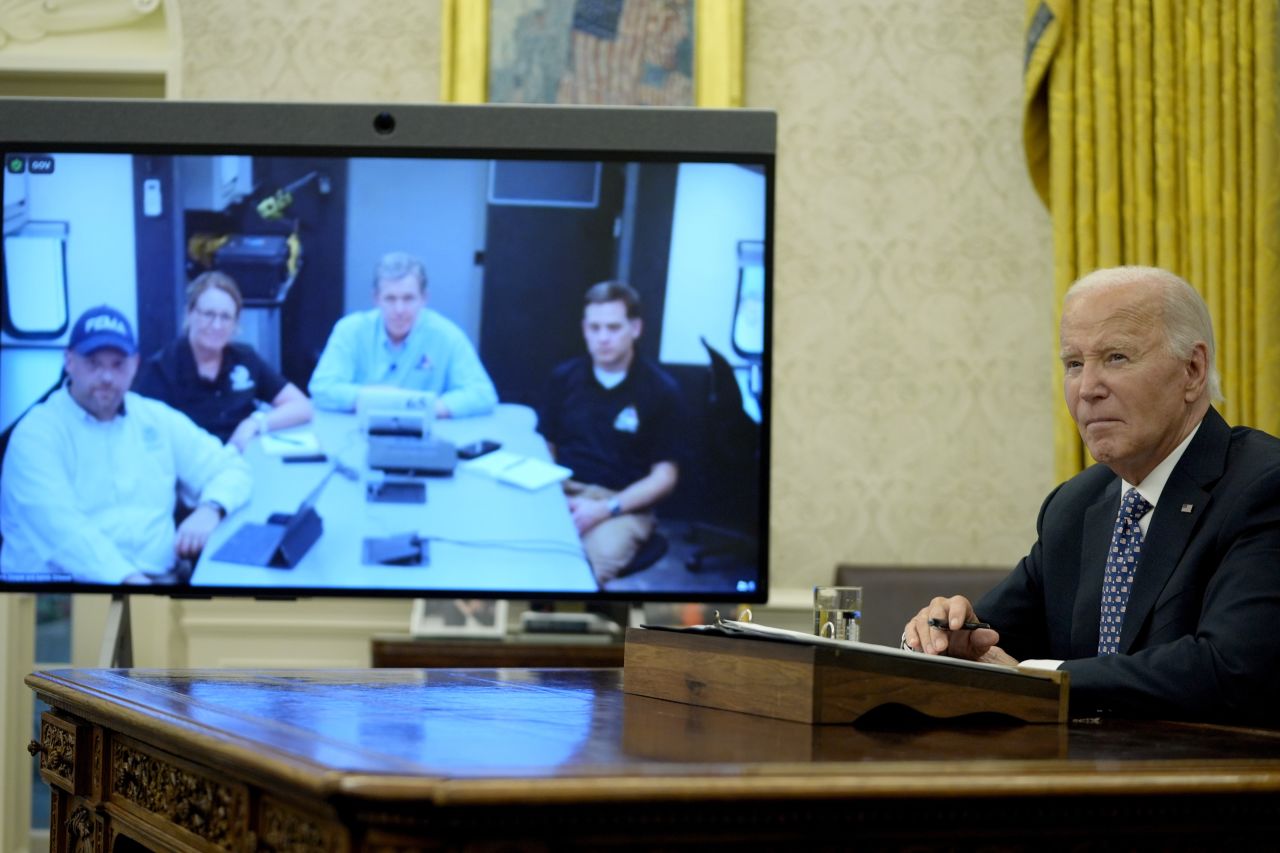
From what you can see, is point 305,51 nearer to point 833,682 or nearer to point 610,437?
point 610,437

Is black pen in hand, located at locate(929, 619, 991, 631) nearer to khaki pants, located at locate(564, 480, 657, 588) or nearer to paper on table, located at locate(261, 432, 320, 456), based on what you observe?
khaki pants, located at locate(564, 480, 657, 588)

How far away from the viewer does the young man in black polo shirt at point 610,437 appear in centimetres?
352

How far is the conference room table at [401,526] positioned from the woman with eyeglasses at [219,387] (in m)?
0.05

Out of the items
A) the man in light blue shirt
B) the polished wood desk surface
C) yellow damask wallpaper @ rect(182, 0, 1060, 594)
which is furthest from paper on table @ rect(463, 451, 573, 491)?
yellow damask wallpaper @ rect(182, 0, 1060, 594)

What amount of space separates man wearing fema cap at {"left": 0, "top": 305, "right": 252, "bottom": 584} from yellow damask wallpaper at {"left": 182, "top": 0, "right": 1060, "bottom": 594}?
1.62 m

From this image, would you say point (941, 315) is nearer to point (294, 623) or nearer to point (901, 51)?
point (901, 51)

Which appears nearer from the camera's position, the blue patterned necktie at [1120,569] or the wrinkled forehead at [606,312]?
the blue patterned necktie at [1120,569]

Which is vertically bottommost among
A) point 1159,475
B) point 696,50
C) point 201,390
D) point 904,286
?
point 1159,475

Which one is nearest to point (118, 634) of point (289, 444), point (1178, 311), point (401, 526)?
point (289, 444)

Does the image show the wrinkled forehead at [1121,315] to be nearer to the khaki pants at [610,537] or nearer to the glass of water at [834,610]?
the glass of water at [834,610]

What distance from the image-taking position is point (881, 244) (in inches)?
190

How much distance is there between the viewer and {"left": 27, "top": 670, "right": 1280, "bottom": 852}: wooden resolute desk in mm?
1192

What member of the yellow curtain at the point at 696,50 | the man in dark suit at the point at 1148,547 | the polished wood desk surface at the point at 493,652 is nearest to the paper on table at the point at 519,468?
the polished wood desk surface at the point at 493,652

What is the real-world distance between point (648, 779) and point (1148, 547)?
1.28 m
